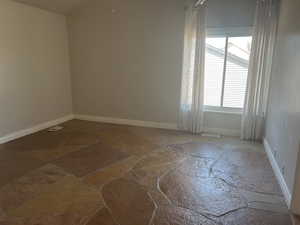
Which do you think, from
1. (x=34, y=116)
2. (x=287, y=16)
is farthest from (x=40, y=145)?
(x=287, y=16)

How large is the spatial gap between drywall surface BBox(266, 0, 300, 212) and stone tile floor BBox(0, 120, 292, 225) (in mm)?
362

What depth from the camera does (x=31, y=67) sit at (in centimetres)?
437

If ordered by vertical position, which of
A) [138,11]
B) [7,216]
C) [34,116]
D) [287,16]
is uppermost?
[138,11]

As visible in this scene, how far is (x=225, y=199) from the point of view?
2391 millimetres

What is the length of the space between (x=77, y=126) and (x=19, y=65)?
166cm

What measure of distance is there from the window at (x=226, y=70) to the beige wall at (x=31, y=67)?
3251mm

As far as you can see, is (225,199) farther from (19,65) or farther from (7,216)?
(19,65)

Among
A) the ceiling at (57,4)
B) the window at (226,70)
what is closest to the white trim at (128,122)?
the window at (226,70)

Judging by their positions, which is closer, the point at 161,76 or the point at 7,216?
the point at 7,216

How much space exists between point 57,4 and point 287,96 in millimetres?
→ 4423

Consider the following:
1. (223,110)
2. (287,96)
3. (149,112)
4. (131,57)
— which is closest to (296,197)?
(287,96)

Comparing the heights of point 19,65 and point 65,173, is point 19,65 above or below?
above

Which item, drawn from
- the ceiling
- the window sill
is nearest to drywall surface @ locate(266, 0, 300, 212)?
the window sill

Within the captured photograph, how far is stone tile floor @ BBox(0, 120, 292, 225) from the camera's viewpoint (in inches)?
83.2
